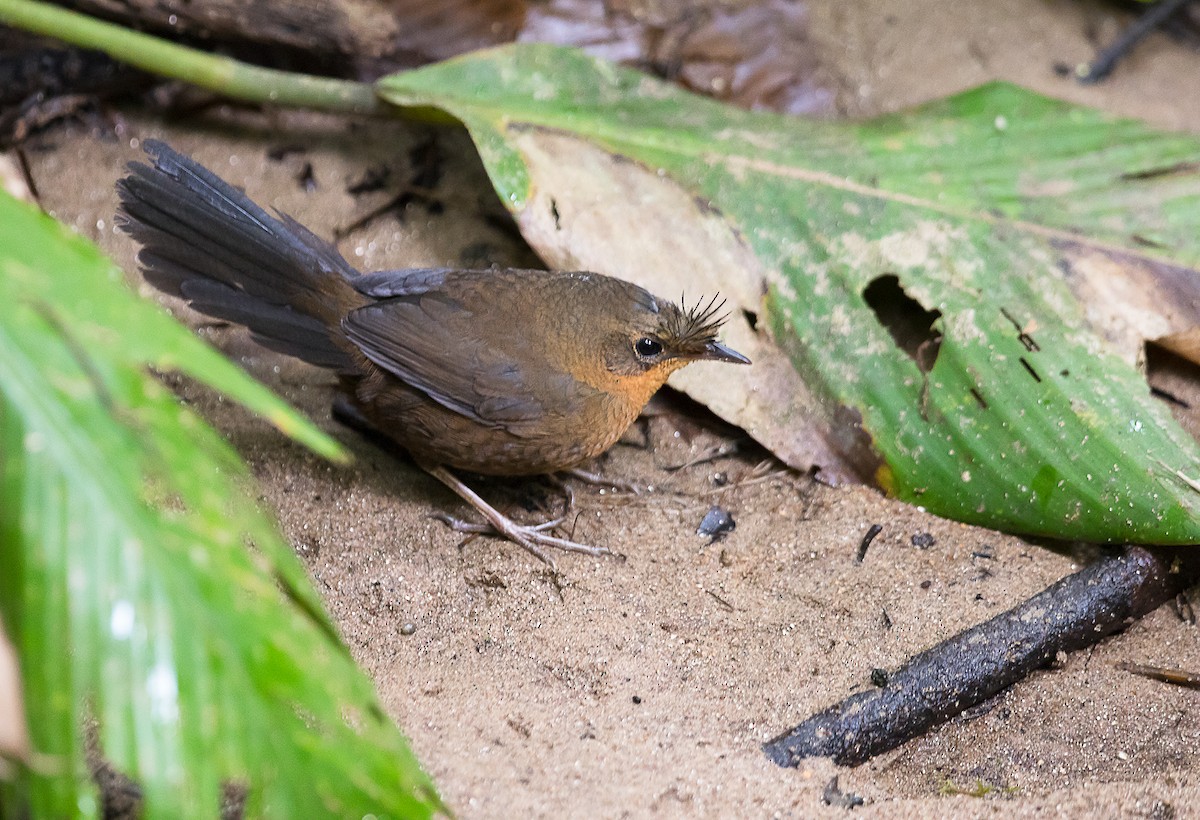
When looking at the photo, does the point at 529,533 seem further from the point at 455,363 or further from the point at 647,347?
the point at 647,347

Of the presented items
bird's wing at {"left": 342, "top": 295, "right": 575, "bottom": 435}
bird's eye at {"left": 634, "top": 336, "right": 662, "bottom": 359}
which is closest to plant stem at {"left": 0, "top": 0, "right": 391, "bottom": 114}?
bird's wing at {"left": 342, "top": 295, "right": 575, "bottom": 435}

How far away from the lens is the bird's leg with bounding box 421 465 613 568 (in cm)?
339

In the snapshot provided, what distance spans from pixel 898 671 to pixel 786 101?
2971 mm

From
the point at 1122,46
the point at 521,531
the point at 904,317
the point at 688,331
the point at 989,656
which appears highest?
the point at 1122,46

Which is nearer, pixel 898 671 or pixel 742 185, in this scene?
pixel 898 671

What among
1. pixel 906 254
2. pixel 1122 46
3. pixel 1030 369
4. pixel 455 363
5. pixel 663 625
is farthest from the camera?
pixel 1122 46

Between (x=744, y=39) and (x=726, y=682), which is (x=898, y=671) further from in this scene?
(x=744, y=39)

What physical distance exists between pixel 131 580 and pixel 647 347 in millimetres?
2163

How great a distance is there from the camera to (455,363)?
11.2ft

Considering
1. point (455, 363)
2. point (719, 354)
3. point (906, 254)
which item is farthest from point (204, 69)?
point (906, 254)

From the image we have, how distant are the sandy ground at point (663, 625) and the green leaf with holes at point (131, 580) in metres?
0.82

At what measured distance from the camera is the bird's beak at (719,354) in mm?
3438

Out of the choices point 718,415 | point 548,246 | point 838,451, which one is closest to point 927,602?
point 838,451

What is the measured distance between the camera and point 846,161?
13.6ft
